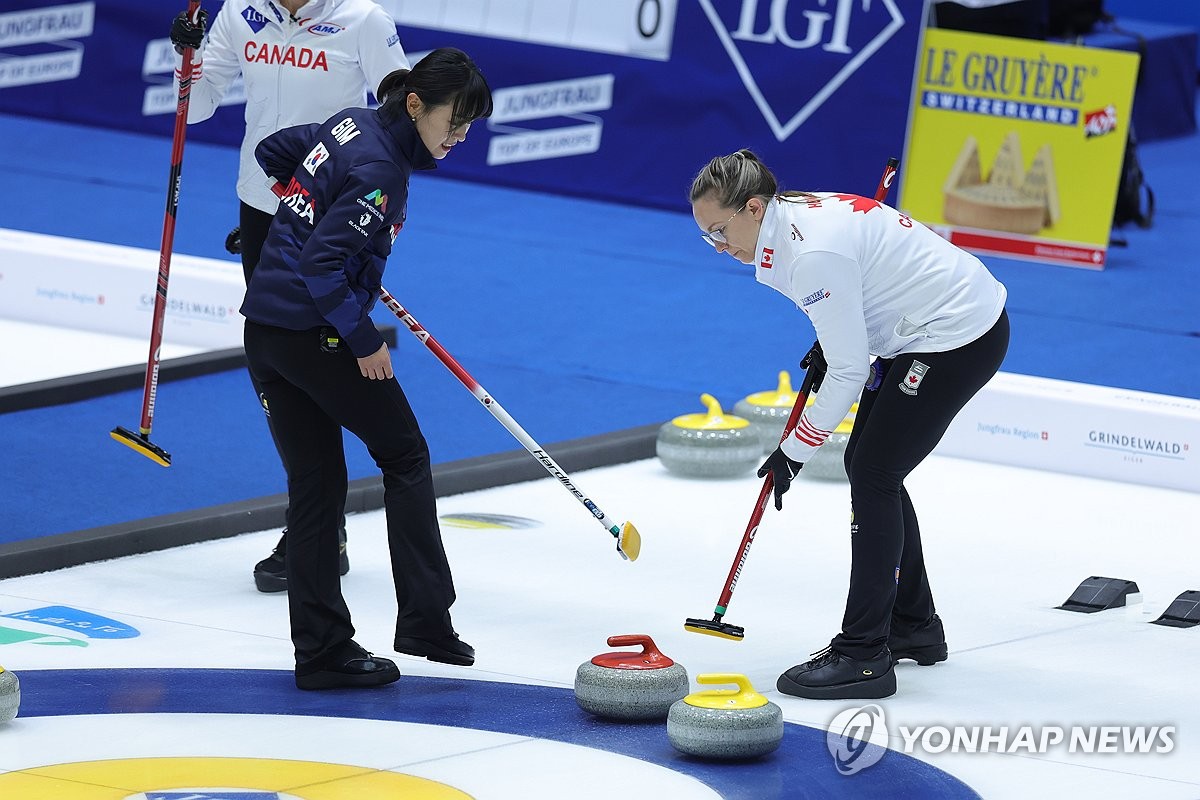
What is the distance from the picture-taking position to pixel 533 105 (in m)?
10.6

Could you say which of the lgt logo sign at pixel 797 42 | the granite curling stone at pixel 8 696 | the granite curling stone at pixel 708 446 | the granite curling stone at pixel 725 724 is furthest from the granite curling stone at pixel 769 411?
the lgt logo sign at pixel 797 42

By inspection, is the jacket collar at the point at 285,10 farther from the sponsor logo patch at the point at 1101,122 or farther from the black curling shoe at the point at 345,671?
the sponsor logo patch at the point at 1101,122

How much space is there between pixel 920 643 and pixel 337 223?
1658 millimetres

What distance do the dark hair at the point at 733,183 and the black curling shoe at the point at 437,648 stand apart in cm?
110

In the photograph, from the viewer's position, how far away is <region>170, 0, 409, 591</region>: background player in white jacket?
5.07m

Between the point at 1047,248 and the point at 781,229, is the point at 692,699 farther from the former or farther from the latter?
the point at 1047,248

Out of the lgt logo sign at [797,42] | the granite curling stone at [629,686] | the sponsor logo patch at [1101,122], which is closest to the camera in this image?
the granite curling stone at [629,686]

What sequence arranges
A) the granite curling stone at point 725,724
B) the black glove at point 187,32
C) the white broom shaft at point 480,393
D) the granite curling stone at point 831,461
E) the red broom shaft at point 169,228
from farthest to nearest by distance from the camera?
the granite curling stone at point 831,461 → the red broom shaft at point 169,228 → the black glove at point 187,32 → the white broom shaft at point 480,393 → the granite curling stone at point 725,724

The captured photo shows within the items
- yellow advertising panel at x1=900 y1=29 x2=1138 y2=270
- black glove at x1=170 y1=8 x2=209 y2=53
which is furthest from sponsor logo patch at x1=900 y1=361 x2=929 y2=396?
yellow advertising panel at x1=900 y1=29 x2=1138 y2=270

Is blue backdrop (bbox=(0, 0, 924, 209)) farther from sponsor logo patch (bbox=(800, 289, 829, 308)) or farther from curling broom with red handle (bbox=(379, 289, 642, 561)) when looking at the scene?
sponsor logo patch (bbox=(800, 289, 829, 308))

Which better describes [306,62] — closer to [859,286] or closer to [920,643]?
[859,286]

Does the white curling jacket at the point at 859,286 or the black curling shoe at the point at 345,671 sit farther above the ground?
the white curling jacket at the point at 859,286

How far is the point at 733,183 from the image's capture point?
13.8 feet

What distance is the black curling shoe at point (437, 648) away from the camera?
4395 millimetres
